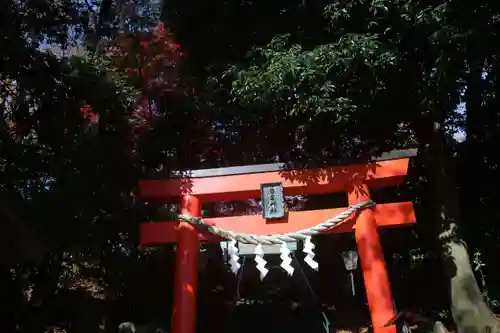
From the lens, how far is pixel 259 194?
6762 mm

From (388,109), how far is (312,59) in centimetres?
180

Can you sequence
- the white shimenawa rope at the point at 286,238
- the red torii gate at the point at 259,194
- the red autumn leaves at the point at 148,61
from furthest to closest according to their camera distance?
the red autumn leaves at the point at 148,61 → the red torii gate at the point at 259,194 → the white shimenawa rope at the point at 286,238

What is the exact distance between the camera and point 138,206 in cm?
798

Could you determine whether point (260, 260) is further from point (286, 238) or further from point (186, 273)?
point (186, 273)

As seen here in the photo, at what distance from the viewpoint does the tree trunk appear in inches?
245

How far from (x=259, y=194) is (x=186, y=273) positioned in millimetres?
1583

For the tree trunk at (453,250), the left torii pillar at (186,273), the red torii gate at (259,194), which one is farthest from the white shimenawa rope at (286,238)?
the tree trunk at (453,250)

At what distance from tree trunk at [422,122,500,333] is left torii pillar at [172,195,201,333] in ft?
A: 12.4

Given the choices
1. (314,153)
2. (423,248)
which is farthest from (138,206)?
(423,248)

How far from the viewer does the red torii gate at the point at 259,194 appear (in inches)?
253

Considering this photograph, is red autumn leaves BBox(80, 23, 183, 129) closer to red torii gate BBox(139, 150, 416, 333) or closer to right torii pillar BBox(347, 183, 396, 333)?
red torii gate BBox(139, 150, 416, 333)

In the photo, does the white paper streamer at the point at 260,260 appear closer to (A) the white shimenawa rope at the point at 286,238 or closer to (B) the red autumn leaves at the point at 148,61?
(A) the white shimenawa rope at the point at 286,238

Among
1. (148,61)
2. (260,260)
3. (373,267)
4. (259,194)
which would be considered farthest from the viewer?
(148,61)

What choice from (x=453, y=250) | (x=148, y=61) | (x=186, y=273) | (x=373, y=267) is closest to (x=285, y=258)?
(x=373, y=267)
